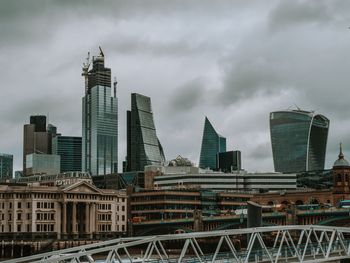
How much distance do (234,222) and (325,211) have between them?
26.6 meters

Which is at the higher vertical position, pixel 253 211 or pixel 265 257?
pixel 253 211

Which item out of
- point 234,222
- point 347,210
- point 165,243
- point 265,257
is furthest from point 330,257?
point 165,243

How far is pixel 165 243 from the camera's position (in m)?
199

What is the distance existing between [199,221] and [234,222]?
46.0 ft

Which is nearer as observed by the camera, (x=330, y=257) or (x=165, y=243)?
(x=330, y=257)

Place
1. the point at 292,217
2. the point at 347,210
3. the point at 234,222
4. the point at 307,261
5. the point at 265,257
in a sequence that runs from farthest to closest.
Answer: the point at 234,222 < the point at 292,217 < the point at 347,210 < the point at 265,257 < the point at 307,261

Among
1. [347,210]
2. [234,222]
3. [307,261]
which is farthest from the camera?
[234,222]

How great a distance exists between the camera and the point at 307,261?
7462 centimetres

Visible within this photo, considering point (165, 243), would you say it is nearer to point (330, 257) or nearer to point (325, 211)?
point (325, 211)

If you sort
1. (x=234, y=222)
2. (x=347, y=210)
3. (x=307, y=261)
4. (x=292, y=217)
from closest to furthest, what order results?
(x=307, y=261)
(x=347, y=210)
(x=292, y=217)
(x=234, y=222)

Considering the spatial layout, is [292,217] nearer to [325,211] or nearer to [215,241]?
[325,211]

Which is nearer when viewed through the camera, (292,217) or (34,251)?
(292,217)

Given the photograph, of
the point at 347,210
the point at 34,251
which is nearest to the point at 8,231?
the point at 34,251

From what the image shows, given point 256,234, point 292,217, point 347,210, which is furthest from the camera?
point 292,217
